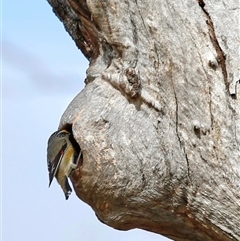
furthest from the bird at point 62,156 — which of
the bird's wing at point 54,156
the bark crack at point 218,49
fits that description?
the bark crack at point 218,49

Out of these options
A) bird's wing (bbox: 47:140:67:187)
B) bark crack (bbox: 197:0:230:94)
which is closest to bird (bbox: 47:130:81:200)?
bird's wing (bbox: 47:140:67:187)

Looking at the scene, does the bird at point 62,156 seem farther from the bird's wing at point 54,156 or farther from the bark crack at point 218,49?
the bark crack at point 218,49

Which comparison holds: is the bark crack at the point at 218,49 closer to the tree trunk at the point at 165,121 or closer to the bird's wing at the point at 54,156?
the tree trunk at the point at 165,121

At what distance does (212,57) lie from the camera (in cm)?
269

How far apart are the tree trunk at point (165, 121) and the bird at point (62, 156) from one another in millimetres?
36

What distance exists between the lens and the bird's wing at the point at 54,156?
8.91 ft

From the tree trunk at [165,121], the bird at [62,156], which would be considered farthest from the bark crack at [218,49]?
the bird at [62,156]

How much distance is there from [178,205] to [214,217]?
0.13 metres

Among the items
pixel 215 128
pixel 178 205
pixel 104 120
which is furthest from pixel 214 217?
pixel 104 120

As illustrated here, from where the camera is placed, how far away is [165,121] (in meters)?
2.70

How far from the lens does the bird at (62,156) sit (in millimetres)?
2668

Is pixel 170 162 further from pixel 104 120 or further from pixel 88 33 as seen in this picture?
pixel 88 33

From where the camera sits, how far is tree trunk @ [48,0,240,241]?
2.63 metres

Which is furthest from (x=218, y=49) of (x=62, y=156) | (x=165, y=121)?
(x=62, y=156)
